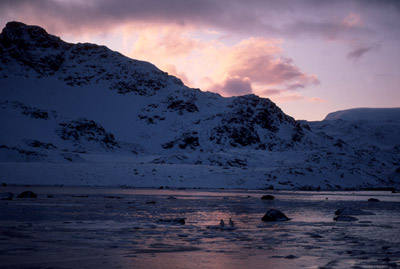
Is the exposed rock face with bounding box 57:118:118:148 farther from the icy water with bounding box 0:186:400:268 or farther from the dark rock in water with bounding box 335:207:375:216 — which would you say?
the icy water with bounding box 0:186:400:268

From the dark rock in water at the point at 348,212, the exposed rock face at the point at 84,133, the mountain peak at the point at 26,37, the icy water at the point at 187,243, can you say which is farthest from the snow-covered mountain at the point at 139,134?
the icy water at the point at 187,243

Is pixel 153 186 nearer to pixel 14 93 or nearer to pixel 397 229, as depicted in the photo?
pixel 397 229

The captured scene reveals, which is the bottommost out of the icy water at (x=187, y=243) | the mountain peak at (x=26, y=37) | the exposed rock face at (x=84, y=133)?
the icy water at (x=187, y=243)

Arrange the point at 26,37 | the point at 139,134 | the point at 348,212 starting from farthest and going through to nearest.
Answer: the point at 26,37 → the point at 139,134 → the point at 348,212

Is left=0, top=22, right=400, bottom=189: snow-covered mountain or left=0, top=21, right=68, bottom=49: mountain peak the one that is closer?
left=0, top=22, right=400, bottom=189: snow-covered mountain

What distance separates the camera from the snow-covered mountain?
202ft

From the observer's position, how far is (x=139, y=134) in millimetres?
144125

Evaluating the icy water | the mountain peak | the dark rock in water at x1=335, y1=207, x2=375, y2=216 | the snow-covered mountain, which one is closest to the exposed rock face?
the snow-covered mountain

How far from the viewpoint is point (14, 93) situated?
150625 mm

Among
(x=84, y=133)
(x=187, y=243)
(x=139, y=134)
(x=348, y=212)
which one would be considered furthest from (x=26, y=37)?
(x=187, y=243)

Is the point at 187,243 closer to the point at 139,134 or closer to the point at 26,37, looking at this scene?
the point at 139,134

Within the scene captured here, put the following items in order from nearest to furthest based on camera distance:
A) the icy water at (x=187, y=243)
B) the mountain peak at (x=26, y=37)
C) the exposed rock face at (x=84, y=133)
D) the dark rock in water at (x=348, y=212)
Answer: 1. the icy water at (x=187, y=243)
2. the dark rock in water at (x=348, y=212)
3. the exposed rock face at (x=84, y=133)
4. the mountain peak at (x=26, y=37)

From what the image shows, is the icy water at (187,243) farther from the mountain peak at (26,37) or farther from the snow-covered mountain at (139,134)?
the mountain peak at (26,37)

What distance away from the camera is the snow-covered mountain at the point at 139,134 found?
61625 millimetres
